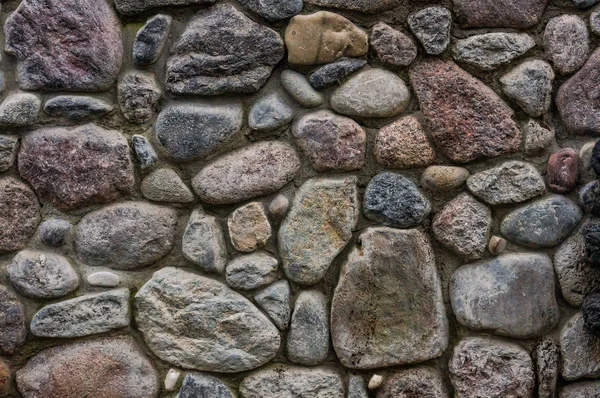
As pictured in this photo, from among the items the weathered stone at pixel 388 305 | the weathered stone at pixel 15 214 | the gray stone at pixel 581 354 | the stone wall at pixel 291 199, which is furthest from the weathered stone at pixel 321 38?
the gray stone at pixel 581 354

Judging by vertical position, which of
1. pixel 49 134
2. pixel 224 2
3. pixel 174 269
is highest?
pixel 224 2

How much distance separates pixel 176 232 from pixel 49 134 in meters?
0.37

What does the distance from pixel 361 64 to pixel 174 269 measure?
64cm

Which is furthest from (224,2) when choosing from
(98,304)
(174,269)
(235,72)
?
(98,304)

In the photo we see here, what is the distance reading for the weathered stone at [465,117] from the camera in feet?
5.23

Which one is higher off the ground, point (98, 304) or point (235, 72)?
point (235, 72)

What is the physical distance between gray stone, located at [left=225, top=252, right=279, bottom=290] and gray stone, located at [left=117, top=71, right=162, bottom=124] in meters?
0.40

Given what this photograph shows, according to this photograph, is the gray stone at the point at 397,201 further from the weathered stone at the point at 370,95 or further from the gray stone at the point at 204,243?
the gray stone at the point at 204,243

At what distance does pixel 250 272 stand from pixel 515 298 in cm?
61

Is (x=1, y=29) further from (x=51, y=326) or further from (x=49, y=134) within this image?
(x=51, y=326)

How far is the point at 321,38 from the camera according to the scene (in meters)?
1.58

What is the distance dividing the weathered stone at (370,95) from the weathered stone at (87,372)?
2.46 ft

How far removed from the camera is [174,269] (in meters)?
1.61

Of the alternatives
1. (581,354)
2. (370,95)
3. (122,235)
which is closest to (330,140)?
(370,95)
